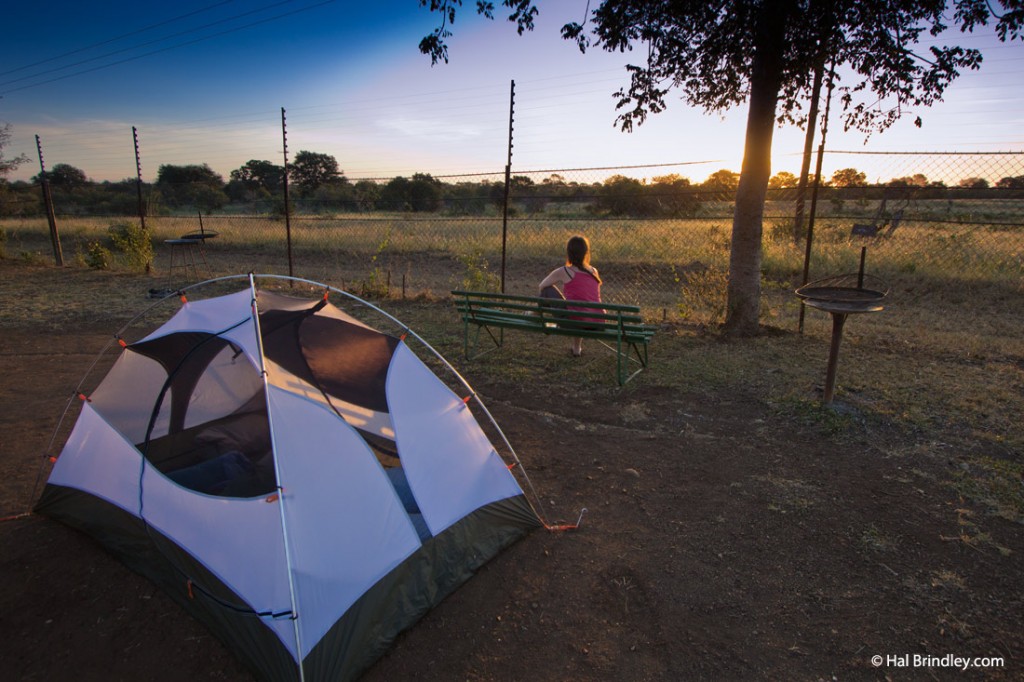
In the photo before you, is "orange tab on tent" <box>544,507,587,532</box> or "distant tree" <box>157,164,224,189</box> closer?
"orange tab on tent" <box>544,507,587,532</box>

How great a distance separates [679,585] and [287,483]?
81.2 inches

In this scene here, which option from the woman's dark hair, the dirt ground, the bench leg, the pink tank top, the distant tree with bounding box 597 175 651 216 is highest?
the distant tree with bounding box 597 175 651 216

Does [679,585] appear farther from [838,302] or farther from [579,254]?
[579,254]

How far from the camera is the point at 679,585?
10.3ft

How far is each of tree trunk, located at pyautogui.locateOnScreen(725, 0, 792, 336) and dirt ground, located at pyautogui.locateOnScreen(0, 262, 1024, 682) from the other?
289cm

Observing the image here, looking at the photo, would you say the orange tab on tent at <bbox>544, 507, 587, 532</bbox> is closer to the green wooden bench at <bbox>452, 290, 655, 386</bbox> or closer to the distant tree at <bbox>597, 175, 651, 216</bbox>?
the green wooden bench at <bbox>452, 290, 655, 386</bbox>

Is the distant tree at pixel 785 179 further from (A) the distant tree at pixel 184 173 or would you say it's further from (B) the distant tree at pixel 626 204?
(A) the distant tree at pixel 184 173

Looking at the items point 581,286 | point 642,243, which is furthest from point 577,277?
point 642,243

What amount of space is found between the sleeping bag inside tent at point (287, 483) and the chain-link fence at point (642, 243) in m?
4.74

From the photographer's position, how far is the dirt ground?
2637 millimetres

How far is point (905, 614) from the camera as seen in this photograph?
2859mm

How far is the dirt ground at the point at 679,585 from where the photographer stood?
2.64m

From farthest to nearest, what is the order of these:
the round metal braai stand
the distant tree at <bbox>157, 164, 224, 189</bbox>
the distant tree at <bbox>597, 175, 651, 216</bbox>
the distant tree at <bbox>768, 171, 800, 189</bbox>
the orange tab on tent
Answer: the distant tree at <bbox>157, 164, 224, 189</bbox>
the distant tree at <bbox>597, 175, 651, 216</bbox>
the distant tree at <bbox>768, 171, 800, 189</bbox>
the round metal braai stand
the orange tab on tent

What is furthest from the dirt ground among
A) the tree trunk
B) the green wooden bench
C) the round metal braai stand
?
the tree trunk
